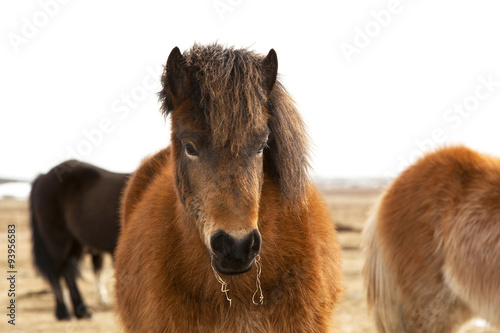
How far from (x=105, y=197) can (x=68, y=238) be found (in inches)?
54.8

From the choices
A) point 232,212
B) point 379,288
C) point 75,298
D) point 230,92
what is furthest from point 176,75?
point 75,298

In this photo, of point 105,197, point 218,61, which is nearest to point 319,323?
point 218,61

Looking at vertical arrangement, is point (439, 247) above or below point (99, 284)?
above

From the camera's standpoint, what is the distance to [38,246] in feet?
25.9

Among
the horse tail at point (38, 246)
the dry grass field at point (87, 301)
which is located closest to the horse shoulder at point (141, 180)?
the dry grass field at point (87, 301)

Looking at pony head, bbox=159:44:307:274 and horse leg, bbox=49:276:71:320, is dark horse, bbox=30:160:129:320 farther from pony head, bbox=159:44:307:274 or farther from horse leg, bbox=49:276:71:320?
pony head, bbox=159:44:307:274

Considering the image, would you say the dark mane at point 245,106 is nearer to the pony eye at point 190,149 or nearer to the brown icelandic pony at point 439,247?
the pony eye at point 190,149

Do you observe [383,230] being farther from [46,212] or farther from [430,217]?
[46,212]

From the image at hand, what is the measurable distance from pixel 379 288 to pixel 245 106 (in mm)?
3166

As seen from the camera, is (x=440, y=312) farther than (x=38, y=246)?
No

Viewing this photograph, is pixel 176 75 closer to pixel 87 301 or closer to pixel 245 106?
pixel 245 106

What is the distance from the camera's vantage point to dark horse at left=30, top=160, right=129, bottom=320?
7.19 metres

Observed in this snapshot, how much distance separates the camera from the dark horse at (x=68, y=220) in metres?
7.19

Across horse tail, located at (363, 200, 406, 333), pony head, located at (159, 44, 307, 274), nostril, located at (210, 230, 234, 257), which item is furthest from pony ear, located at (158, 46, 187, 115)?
horse tail, located at (363, 200, 406, 333)
